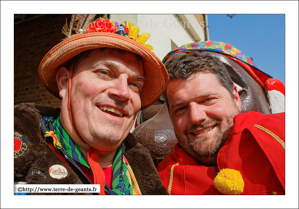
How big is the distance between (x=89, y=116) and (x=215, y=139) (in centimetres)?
86

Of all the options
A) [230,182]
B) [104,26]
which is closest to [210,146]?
[230,182]

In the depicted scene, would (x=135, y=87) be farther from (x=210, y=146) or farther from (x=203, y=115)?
(x=210, y=146)

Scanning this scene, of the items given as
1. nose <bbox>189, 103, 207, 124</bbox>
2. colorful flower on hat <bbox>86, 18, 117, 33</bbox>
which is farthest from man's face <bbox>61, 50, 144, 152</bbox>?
nose <bbox>189, 103, 207, 124</bbox>

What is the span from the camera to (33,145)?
1.16 metres

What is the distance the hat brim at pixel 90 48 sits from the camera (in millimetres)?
1311

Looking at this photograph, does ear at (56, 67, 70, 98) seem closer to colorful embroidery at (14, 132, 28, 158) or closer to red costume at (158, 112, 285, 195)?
colorful embroidery at (14, 132, 28, 158)

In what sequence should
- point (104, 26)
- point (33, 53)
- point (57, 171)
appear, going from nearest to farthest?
1. point (57, 171)
2. point (104, 26)
3. point (33, 53)

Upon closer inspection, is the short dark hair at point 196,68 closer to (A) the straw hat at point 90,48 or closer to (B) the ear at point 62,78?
(A) the straw hat at point 90,48

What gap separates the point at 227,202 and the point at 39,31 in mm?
A: 4285

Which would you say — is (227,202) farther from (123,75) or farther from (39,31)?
(39,31)

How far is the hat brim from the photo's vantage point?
1311 mm

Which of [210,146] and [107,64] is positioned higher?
[107,64]

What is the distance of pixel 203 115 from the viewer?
158 cm
